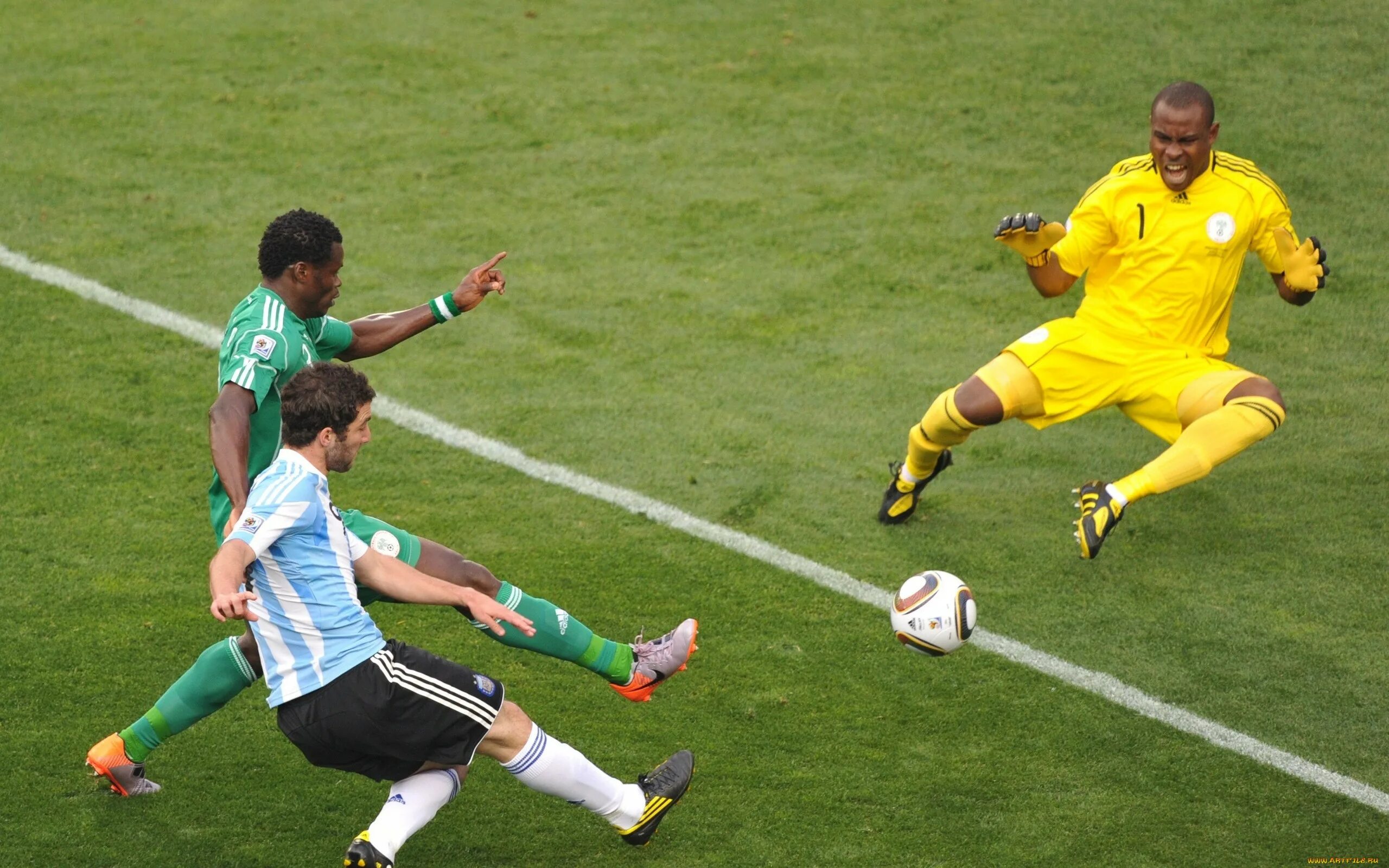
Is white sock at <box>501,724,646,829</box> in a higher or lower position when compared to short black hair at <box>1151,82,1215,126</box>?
lower

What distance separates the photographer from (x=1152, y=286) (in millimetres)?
7070

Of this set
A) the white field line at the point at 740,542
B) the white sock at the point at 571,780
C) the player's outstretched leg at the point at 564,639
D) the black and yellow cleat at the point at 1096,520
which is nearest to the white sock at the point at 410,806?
the white sock at the point at 571,780

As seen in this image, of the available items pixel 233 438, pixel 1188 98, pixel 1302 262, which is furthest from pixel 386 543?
pixel 1302 262

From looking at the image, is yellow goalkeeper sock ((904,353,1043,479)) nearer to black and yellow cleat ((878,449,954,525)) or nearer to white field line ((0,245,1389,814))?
black and yellow cleat ((878,449,954,525))

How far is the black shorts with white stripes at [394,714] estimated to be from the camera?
452 centimetres

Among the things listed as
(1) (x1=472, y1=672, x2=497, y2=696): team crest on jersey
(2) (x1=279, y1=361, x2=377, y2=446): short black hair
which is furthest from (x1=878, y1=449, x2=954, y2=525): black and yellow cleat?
(2) (x1=279, y1=361, x2=377, y2=446): short black hair

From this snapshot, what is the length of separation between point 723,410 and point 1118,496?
2763 millimetres

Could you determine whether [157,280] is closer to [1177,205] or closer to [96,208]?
[96,208]

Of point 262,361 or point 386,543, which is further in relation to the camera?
point 386,543

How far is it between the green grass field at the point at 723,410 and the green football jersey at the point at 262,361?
1.15 m

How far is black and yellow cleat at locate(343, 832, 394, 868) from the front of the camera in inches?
179

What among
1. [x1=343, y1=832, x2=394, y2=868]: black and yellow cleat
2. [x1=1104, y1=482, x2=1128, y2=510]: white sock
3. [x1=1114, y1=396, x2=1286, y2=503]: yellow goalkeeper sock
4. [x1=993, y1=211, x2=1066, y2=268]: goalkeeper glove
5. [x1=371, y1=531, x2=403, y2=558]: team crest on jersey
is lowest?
[x1=343, y1=832, x2=394, y2=868]: black and yellow cleat

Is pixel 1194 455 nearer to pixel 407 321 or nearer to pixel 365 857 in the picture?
pixel 407 321

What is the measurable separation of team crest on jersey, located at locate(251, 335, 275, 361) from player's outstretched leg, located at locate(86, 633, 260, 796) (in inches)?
39.0
